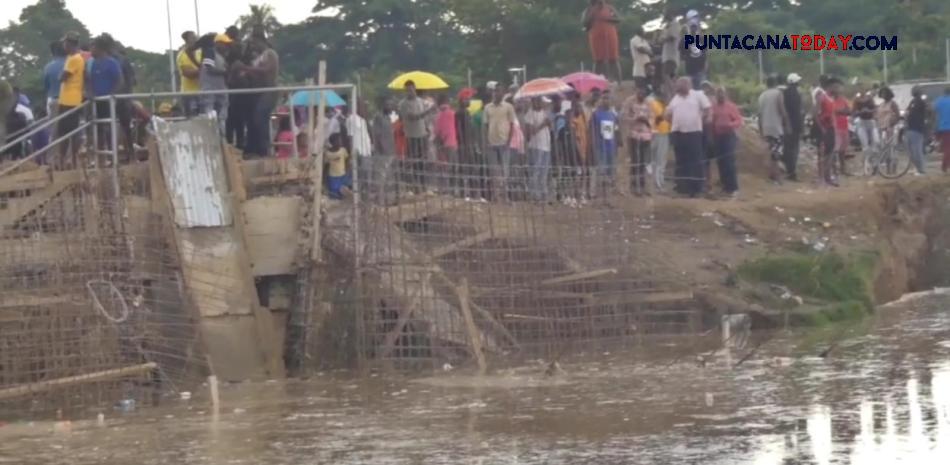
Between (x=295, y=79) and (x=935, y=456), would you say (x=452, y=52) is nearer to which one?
(x=295, y=79)

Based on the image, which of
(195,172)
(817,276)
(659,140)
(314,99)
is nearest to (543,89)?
(659,140)

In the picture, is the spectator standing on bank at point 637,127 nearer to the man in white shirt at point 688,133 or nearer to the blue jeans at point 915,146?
the man in white shirt at point 688,133

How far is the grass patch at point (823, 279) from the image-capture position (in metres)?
19.8

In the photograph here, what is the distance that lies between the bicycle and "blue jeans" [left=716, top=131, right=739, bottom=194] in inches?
139

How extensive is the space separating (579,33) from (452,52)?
7660mm

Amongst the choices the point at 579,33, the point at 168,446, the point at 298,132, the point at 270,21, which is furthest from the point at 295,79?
the point at 168,446

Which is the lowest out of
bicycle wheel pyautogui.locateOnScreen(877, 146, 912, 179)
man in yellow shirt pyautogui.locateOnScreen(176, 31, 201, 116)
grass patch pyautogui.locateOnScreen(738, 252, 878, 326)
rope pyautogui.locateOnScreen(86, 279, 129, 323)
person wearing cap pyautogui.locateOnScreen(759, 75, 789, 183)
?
grass patch pyautogui.locateOnScreen(738, 252, 878, 326)

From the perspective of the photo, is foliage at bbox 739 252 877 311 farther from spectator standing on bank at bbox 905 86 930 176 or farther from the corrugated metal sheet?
the corrugated metal sheet

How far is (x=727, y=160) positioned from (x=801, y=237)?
1970 millimetres

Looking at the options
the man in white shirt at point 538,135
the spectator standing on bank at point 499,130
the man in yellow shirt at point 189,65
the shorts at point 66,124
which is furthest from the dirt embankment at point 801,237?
the shorts at point 66,124

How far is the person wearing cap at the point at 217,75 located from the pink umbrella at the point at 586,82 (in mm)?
6834

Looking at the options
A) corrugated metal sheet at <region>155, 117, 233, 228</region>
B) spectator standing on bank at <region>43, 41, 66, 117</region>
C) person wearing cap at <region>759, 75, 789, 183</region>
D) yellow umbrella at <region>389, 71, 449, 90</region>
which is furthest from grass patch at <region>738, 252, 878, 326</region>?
spectator standing on bank at <region>43, 41, 66, 117</region>

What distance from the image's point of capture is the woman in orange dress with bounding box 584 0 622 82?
80.3ft

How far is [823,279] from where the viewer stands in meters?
20.1
